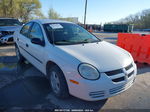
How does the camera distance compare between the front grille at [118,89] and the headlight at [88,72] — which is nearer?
the headlight at [88,72]

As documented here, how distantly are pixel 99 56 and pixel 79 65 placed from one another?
0.52m

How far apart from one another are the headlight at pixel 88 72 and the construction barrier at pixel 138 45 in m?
3.92

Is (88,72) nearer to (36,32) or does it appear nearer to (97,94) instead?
(97,94)

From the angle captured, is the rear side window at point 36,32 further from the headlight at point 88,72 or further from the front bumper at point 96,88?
the front bumper at point 96,88

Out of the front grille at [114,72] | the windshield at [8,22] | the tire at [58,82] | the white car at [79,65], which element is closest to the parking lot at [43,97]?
the tire at [58,82]

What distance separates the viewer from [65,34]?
11.0 ft

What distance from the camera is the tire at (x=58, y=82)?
2.58 m

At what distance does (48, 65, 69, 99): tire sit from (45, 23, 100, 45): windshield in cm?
63

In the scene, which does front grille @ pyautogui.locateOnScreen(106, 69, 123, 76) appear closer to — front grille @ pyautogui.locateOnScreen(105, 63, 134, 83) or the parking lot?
front grille @ pyautogui.locateOnScreen(105, 63, 134, 83)

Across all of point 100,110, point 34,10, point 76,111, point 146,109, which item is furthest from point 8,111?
point 34,10

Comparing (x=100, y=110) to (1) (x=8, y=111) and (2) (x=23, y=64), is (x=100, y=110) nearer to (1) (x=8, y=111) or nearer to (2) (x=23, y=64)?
(1) (x=8, y=111)

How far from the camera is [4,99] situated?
2828mm

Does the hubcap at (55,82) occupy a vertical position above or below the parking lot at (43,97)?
above

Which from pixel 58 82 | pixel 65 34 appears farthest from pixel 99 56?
→ pixel 65 34
